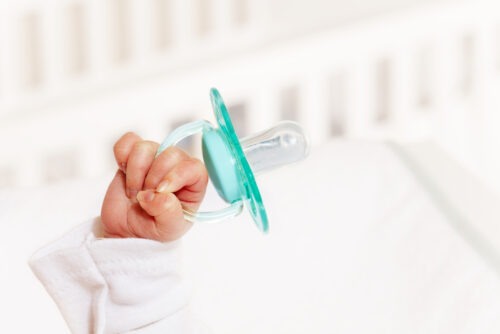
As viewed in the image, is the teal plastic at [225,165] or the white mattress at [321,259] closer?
the teal plastic at [225,165]

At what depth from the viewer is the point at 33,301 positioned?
609 millimetres

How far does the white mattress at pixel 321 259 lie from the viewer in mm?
600

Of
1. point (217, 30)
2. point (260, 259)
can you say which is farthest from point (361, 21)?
point (260, 259)

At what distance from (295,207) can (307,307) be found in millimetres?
112

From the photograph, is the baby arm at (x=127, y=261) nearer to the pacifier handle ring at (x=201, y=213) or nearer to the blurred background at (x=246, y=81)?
the pacifier handle ring at (x=201, y=213)

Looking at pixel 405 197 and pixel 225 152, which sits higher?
pixel 225 152

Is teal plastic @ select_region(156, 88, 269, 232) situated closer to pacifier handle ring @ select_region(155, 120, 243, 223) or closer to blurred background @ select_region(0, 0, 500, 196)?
pacifier handle ring @ select_region(155, 120, 243, 223)

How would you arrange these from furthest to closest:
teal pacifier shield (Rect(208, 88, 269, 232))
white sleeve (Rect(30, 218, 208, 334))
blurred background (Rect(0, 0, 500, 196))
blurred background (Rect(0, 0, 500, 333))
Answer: blurred background (Rect(0, 0, 500, 196)) < blurred background (Rect(0, 0, 500, 333)) < white sleeve (Rect(30, 218, 208, 334)) < teal pacifier shield (Rect(208, 88, 269, 232))

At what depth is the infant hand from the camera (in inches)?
17.3

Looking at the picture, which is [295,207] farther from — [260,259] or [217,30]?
[217,30]

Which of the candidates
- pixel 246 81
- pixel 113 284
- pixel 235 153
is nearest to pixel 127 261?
pixel 113 284

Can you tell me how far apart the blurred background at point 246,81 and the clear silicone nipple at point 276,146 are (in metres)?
0.40

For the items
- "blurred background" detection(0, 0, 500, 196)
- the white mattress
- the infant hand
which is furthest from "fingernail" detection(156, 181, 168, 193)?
"blurred background" detection(0, 0, 500, 196)

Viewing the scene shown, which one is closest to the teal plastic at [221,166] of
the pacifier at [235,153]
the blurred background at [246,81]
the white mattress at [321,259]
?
the pacifier at [235,153]
